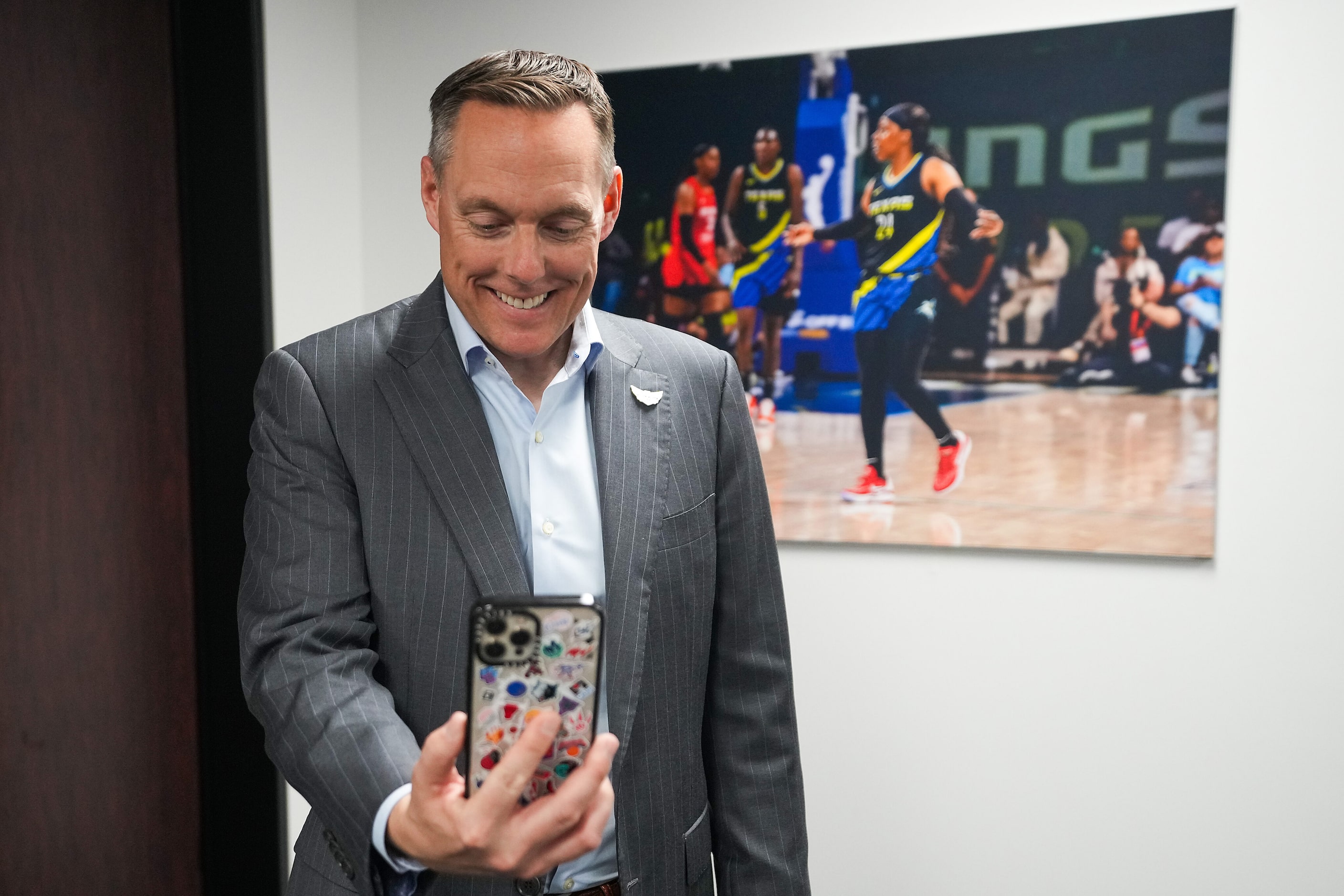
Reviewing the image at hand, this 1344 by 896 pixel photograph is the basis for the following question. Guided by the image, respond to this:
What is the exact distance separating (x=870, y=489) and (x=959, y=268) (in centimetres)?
50

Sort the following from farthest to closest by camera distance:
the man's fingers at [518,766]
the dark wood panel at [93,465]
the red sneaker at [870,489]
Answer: the red sneaker at [870,489]
the dark wood panel at [93,465]
the man's fingers at [518,766]

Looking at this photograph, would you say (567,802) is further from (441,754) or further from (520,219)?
(520,219)

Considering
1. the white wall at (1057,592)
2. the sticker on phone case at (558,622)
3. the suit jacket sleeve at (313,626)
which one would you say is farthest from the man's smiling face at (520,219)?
the white wall at (1057,592)

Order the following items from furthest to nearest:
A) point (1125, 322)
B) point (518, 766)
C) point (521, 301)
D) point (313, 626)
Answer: point (1125, 322) → point (521, 301) → point (313, 626) → point (518, 766)

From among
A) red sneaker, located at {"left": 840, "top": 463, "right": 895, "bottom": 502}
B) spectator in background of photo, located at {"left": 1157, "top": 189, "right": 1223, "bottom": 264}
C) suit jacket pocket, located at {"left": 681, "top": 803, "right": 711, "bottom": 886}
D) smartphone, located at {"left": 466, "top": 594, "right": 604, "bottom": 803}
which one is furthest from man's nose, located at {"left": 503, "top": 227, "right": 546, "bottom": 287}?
spectator in background of photo, located at {"left": 1157, "top": 189, "right": 1223, "bottom": 264}

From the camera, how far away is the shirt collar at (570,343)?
1144 millimetres

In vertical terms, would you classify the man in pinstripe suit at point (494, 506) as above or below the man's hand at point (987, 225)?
below

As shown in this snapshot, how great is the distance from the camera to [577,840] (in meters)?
0.76

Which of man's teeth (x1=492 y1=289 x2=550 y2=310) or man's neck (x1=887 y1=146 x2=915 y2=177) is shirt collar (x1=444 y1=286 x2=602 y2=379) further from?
man's neck (x1=887 y1=146 x2=915 y2=177)

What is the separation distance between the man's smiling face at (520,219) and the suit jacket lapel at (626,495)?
0.12 m

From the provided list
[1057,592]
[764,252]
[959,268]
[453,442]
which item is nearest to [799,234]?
[764,252]

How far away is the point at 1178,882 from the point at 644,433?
1627 millimetres

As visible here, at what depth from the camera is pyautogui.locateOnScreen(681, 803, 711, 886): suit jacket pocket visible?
3.90 feet

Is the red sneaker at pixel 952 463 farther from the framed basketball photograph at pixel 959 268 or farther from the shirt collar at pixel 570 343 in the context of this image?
the shirt collar at pixel 570 343
